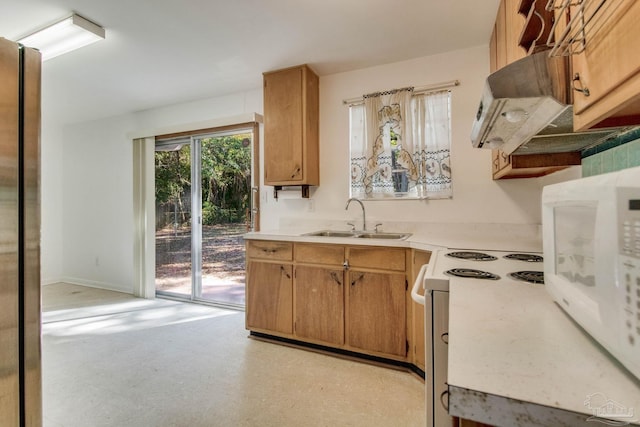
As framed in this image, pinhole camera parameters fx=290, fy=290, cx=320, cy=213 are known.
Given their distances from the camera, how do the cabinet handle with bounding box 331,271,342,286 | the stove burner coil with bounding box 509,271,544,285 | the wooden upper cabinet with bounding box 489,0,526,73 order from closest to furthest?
the stove burner coil with bounding box 509,271,544,285, the wooden upper cabinet with bounding box 489,0,526,73, the cabinet handle with bounding box 331,271,342,286

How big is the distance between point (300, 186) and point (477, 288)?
220cm

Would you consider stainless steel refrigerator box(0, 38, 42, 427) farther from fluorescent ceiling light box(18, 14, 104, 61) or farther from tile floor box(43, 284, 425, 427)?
fluorescent ceiling light box(18, 14, 104, 61)

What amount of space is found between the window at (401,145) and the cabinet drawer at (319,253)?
0.74 metres

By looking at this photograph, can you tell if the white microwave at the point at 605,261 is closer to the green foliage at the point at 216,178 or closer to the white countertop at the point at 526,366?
the white countertop at the point at 526,366

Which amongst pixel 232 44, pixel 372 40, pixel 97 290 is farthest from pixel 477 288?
pixel 97 290

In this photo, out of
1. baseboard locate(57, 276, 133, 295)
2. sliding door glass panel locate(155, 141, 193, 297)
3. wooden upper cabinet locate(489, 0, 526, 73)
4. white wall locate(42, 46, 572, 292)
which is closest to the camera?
wooden upper cabinet locate(489, 0, 526, 73)

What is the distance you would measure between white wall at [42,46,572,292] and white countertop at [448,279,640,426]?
178cm

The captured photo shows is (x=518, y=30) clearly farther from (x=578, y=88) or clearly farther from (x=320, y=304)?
(x=320, y=304)

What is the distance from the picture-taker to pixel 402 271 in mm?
2059

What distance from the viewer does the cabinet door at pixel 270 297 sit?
2.42m

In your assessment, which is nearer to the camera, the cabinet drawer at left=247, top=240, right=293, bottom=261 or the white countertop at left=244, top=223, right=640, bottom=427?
the white countertop at left=244, top=223, right=640, bottom=427

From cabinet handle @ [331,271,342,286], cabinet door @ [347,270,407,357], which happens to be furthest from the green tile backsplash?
cabinet handle @ [331,271,342,286]

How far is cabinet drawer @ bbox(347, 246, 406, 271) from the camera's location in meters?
2.07

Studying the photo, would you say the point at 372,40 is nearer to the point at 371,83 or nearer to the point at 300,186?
the point at 371,83
